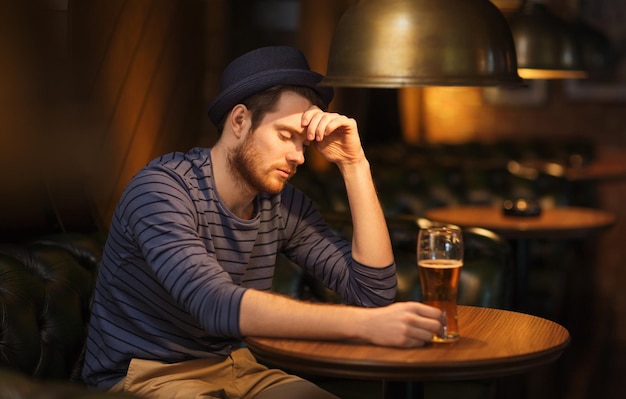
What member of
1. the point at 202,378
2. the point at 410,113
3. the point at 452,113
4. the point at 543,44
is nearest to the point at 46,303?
the point at 202,378

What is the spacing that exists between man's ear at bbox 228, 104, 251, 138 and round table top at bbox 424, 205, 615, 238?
2.11 metres

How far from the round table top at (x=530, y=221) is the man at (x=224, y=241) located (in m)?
1.95

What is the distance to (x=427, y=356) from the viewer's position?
193cm

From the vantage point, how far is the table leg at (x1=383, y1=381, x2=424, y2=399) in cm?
217

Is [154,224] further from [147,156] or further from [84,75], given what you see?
[147,156]

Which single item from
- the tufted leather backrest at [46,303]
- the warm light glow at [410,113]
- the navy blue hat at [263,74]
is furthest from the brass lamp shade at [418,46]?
the warm light glow at [410,113]

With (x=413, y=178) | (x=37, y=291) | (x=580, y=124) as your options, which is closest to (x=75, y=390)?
(x=37, y=291)

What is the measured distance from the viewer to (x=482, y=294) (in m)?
3.12

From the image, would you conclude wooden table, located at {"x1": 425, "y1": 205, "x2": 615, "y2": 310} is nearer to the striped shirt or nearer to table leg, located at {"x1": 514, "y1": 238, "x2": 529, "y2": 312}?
table leg, located at {"x1": 514, "y1": 238, "x2": 529, "y2": 312}

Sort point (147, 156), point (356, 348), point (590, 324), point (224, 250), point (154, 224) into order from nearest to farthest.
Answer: point (356, 348) < point (154, 224) < point (224, 250) < point (147, 156) < point (590, 324)

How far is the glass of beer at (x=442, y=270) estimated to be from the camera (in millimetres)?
2098

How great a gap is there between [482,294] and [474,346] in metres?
1.11

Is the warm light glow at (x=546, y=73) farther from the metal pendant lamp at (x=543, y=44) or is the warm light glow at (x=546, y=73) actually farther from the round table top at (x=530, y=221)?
the round table top at (x=530, y=221)

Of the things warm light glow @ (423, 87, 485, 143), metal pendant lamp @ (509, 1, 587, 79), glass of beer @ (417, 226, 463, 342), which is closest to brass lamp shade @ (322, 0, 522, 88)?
glass of beer @ (417, 226, 463, 342)
